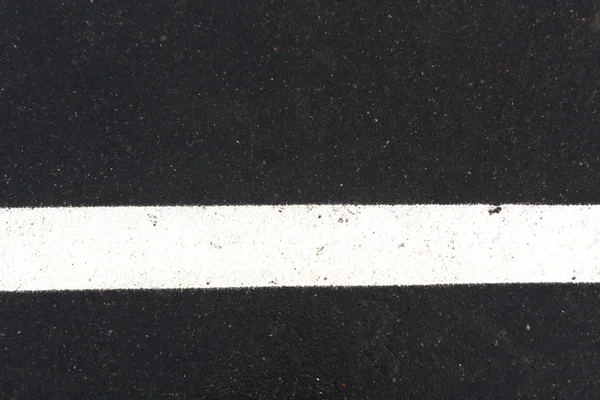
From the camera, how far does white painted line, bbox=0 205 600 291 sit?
2135mm

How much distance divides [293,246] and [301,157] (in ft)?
1.69

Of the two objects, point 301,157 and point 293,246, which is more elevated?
point 301,157

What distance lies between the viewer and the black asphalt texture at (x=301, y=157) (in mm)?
2158

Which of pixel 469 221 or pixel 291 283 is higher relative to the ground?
pixel 469 221

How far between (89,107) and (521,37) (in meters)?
2.55

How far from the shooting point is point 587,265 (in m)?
2.24

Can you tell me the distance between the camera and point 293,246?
2172 millimetres

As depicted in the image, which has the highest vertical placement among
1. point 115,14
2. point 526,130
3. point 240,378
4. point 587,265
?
point 115,14

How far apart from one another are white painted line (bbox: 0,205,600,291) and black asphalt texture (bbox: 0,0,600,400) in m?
0.08

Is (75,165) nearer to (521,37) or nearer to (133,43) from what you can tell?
(133,43)

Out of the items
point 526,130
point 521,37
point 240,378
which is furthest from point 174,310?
point 521,37

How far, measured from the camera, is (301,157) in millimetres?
2236

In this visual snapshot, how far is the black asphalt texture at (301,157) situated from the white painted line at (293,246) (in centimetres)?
8

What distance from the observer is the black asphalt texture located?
2.16 metres
